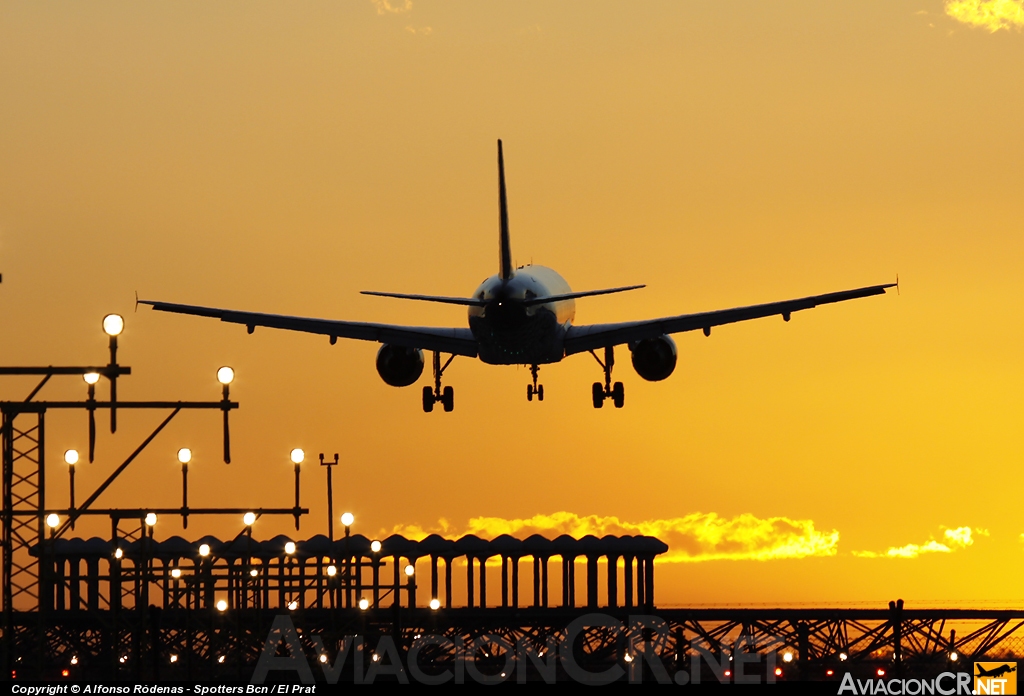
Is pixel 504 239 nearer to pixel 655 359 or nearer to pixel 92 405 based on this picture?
pixel 655 359

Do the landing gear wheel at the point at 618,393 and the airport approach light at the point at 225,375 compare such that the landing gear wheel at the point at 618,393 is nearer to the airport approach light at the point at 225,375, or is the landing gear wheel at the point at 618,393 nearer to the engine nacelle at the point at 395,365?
the engine nacelle at the point at 395,365

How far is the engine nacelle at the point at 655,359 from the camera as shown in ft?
276

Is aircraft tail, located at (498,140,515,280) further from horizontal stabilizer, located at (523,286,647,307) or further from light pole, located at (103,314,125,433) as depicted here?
light pole, located at (103,314,125,433)

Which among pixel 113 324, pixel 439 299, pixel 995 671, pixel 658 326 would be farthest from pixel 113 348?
pixel 995 671

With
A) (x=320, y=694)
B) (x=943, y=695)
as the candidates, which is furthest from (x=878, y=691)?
(x=320, y=694)

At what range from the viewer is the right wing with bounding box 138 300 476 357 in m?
83.2

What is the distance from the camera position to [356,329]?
85.2 metres

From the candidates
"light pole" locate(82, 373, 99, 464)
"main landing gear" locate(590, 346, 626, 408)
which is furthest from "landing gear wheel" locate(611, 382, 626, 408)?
"light pole" locate(82, 373, 99, 464)

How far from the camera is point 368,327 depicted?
278 feet

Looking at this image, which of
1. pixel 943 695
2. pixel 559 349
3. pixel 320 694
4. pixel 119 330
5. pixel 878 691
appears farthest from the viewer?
pixel 559 349

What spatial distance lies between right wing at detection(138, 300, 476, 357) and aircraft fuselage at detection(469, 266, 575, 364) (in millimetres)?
4076

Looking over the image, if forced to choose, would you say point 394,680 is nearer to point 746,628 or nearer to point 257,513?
point 257,513

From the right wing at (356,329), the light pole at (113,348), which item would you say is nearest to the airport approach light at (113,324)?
the light pole at (113,348)

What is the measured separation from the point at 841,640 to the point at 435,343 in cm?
6021
